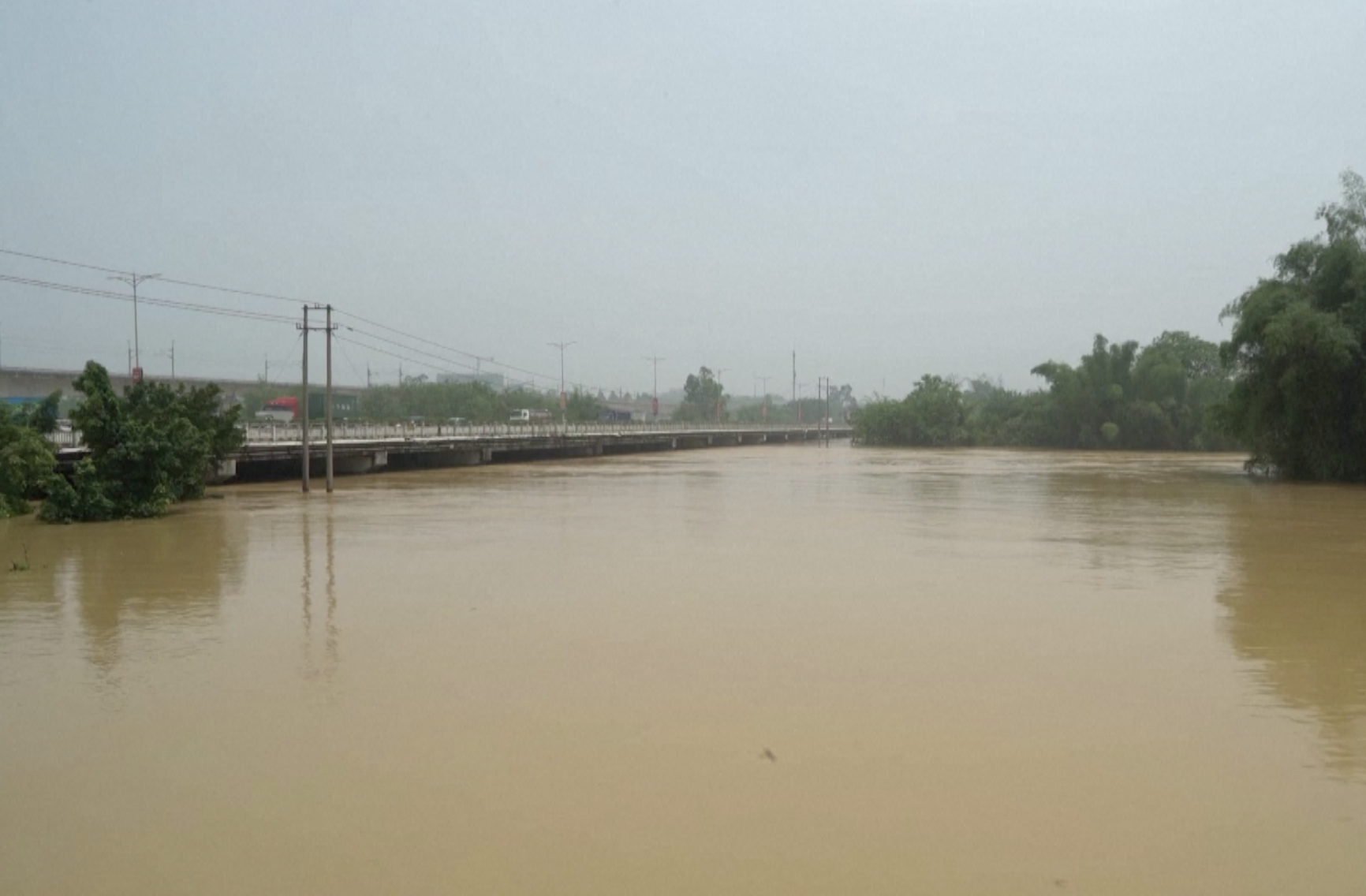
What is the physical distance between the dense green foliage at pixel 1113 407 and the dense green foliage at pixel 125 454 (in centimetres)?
6395

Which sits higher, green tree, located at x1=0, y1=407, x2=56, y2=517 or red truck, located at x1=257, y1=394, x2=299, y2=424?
red truck, located at x1=257, y1=394, x2=299, y2=424

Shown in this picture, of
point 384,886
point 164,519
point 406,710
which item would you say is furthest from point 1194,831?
point 164,519

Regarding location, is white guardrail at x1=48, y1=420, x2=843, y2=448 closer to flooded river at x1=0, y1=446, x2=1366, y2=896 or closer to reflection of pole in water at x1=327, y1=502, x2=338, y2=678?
reflection of pole in water at x1=327, y1=502, x2=338, y2=678

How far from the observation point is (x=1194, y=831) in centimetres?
666

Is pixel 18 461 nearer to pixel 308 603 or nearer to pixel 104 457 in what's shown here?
pixel 104 457

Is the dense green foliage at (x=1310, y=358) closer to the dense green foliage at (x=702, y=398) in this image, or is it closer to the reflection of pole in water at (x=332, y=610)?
the reflection of pole in water at (x=332, y=610)

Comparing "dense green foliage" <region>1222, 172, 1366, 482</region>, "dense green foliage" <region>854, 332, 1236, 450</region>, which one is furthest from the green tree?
"dense green foliage" <region>854, 332, 1236, 450</region>

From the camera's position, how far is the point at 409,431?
180 feet

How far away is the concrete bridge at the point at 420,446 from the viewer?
43.5 metres

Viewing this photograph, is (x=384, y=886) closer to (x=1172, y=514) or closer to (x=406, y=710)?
(x=406, y=710)

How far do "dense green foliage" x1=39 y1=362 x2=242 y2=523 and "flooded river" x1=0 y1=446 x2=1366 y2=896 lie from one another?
6802mm

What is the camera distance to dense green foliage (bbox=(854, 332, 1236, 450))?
3351 inches

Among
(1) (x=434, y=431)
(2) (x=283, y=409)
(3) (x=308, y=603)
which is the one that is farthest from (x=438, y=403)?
(3) (x=308, y=603)

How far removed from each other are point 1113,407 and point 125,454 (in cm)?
7658
